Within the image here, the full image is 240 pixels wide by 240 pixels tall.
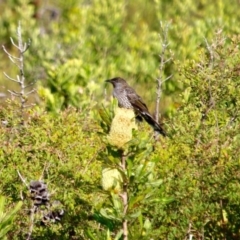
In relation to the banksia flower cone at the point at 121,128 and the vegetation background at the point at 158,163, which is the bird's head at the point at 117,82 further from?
the banksia flower cone at the point at 121,128

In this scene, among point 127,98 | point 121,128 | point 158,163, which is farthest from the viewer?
point 127,98

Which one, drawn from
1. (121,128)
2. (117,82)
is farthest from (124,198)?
(117,82)

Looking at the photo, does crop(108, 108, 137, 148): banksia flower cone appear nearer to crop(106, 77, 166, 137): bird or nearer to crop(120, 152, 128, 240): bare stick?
crop(120, 152, 128, 240): bare stick

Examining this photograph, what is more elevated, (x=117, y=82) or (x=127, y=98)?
(x=117, y=82)

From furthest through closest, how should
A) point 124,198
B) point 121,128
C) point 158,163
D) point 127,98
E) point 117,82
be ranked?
point 117,82, point 127,98, point 158,163, point 124,198, point 121,128

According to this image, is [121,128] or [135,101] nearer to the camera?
[121,128]

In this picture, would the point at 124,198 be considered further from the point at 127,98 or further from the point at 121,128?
the point at 127,98

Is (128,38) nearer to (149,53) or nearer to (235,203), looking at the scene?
(149,53)

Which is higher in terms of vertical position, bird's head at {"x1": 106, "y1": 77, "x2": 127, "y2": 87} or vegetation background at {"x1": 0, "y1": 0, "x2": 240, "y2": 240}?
bird's head at {"x1": 106, "y1": 77, "x2": 127, "y2": 87}

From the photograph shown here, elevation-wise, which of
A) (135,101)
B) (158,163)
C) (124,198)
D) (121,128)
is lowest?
(124,198)

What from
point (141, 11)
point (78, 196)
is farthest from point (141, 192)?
point (141, 11)

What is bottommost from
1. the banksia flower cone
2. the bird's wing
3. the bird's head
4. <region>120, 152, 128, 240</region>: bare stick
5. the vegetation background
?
<region>120, 152, 128, 240</region>: bare stick

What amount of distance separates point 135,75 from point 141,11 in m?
9.60

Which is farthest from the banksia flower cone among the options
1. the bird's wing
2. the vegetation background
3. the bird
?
the bird's wing
